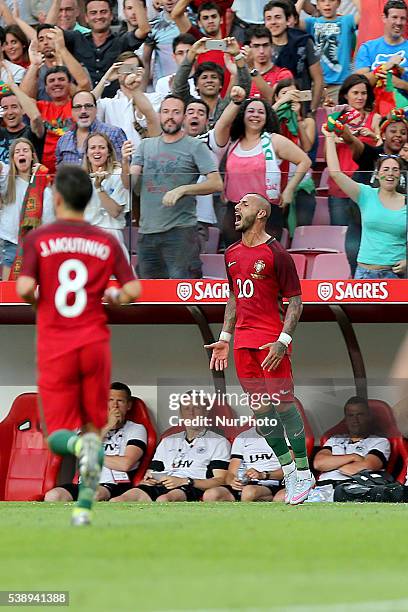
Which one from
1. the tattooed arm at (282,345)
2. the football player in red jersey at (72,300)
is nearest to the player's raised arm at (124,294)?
the football player in red jersey at (72,300)

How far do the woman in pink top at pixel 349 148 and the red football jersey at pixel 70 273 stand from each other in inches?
241

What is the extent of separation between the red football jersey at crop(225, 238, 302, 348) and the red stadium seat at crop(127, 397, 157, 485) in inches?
121

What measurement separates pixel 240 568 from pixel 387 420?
7276 millimetres

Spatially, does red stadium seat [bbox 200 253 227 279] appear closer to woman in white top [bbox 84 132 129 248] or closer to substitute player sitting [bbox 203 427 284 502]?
woman in white top [bbox 84 132 129 248]

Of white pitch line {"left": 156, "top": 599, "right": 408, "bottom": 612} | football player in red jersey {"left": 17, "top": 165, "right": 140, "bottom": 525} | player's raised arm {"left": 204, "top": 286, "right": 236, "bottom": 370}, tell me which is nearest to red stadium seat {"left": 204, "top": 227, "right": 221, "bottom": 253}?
player's raised arm {"left": 204, "top": 286, "right": 236, "bottom": 370}

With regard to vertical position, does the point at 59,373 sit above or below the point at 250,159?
below

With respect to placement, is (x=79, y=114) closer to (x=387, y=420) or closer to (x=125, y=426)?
(x=125, y=426)

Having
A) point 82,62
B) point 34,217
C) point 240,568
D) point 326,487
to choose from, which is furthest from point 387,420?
point 240,568

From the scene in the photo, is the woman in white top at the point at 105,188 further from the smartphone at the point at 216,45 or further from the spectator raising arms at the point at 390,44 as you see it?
the spectator raising arms at the point at 390,44

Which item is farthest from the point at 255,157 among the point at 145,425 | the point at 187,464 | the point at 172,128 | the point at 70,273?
the point at 70,273

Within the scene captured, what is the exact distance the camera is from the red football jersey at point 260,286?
1107 centimetres

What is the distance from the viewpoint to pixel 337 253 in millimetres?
13461

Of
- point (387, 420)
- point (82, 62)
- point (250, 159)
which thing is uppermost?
point (82, 62)

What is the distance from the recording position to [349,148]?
47.0ft
